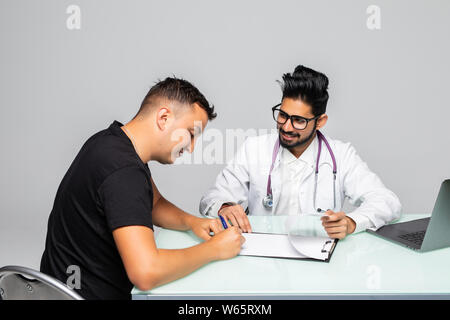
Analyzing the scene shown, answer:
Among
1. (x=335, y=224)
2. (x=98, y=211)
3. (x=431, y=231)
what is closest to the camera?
(x=98, y=211)

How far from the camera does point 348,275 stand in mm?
1208

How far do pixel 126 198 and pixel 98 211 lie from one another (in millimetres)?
149

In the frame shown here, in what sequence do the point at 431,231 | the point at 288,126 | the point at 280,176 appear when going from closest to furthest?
the point at 431,231, the point at 288,126, the point at 280,176

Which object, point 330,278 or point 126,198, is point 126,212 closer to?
point 126,198

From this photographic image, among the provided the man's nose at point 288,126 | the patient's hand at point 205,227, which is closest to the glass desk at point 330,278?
the patient's hand at point 205,227

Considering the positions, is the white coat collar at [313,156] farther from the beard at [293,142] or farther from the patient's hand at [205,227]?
the patient's hand at [205,227]

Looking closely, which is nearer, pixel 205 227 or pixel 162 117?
pixel 162 117

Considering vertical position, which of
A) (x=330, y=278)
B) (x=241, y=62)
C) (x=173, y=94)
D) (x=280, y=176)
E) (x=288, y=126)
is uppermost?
(x=241, y=62)

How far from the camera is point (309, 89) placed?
6.89ft

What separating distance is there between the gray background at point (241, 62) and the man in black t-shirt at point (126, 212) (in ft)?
5.50

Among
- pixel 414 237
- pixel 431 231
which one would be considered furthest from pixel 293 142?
pixel 431 231

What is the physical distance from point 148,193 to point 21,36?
8.24ft

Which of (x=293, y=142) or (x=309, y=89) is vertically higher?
(x=309, y=89)
